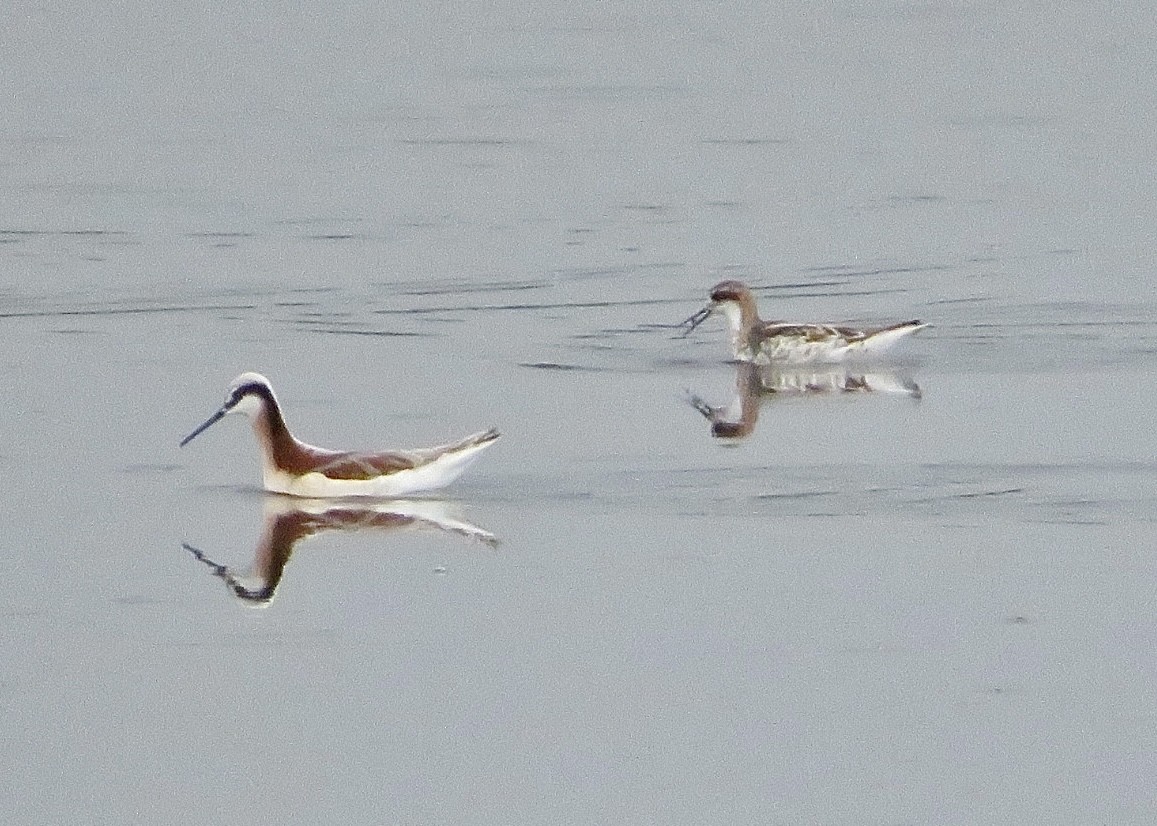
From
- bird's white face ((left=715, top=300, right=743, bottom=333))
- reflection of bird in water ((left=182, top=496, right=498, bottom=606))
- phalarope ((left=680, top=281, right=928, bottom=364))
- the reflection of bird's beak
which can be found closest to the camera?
reflection of bird in water ((left=182, top=496, right=498, bottom=606))

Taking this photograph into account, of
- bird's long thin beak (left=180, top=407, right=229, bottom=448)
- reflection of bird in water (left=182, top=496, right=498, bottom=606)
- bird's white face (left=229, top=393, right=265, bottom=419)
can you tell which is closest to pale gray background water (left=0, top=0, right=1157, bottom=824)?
reflection of bird in water (left=182, top=496, right=498, bottom=606)

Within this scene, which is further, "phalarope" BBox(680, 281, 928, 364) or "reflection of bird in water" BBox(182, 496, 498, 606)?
"phalarope" BBox(680, 281, 928, 364)

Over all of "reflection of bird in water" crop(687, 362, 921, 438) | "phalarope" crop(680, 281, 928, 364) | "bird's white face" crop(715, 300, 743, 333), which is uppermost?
"bird's white face" crop(715, 300, 743, 333)

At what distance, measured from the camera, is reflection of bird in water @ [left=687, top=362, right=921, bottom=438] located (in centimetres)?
1451

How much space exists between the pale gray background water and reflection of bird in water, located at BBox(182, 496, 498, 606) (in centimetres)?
10

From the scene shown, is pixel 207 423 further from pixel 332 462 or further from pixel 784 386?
pixel 784 386

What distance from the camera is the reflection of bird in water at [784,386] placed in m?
14.5

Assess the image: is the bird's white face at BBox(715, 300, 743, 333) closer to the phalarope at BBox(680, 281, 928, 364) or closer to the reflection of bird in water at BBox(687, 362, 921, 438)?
the phalarope at BBox(680, 281, 928, 364)

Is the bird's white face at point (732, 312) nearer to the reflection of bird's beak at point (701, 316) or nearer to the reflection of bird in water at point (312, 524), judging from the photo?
the reflection of bird's beak at point (701, 316)

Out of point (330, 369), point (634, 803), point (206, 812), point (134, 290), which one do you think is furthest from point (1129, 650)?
point (134, 290)

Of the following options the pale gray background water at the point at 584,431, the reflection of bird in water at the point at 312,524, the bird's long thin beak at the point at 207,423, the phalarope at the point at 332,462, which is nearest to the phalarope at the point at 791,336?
the pale gray background water at the point at 584,431

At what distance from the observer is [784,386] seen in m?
15.6

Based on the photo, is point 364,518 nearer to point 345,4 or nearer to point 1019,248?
point 1019,248

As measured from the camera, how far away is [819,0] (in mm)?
30656
